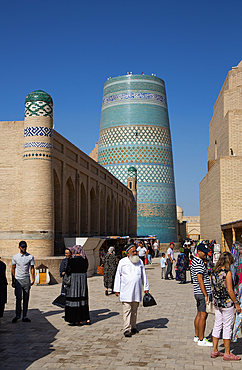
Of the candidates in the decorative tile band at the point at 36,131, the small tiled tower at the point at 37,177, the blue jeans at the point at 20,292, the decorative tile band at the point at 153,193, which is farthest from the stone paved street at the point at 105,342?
the decorative tile band at the point at 153,193

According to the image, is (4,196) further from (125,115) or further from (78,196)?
(125,115)

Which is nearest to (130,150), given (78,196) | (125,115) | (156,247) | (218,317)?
(125,115)

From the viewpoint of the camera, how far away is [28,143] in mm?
12398

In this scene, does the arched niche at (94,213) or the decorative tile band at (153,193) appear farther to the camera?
the decorative tile band at (153,193)

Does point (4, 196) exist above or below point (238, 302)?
above

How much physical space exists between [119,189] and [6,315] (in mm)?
20584

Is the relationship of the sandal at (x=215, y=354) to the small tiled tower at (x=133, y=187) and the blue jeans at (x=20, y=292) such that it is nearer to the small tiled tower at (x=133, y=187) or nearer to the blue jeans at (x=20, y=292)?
the blue jeans at (x=20, y=292)

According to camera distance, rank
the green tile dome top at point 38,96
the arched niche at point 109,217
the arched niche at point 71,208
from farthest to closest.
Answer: the arched niche at point 109,217 < the arched niche at point 71,208 < the green tile dome top at point 38,96

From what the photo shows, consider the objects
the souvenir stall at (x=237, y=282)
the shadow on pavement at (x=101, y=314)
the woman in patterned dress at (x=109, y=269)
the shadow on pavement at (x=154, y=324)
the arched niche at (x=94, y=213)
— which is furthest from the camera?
the arched niche at (x=94, y=213)

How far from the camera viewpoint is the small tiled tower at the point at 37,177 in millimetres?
12141

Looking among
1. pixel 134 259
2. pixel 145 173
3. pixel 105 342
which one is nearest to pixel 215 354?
pixel 105 342

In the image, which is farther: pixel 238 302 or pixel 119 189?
pixel 119 189

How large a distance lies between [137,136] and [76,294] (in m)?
28.0

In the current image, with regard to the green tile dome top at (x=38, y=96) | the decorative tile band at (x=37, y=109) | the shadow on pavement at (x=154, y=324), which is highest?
the green tile dome top at (x=38, y=96)
